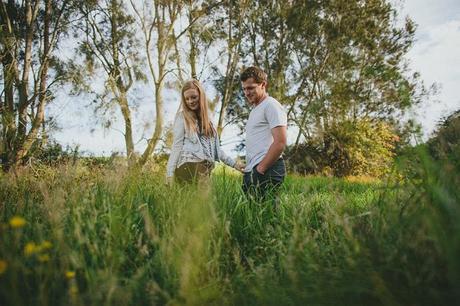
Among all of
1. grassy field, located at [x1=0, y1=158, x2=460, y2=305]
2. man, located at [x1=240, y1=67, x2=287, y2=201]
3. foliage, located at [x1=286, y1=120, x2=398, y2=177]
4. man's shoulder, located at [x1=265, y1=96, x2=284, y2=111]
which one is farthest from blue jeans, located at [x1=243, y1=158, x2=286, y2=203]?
foliage, located at [x1=286, y1=120, x2=398, y2=177]

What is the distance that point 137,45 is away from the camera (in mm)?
18094

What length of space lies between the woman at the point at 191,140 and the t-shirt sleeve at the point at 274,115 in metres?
0.80

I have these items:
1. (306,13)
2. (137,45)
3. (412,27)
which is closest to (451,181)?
(137,45)

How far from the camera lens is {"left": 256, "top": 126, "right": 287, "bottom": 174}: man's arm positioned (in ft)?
12.3

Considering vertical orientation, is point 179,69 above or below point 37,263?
above

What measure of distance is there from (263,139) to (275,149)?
31 centimetres

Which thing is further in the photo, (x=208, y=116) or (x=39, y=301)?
(x=208, y=116)

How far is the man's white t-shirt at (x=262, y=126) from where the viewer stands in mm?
3869

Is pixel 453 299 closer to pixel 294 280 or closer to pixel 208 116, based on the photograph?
pixel 294 280

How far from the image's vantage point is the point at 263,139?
404 cm

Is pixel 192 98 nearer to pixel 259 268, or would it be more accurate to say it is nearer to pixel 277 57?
pixel 259 268

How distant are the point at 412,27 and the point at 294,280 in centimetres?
2550

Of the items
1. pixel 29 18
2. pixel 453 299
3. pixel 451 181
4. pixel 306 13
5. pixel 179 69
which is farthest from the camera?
pixel 306 13

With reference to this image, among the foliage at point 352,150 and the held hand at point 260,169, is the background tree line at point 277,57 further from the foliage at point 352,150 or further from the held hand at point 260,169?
the held hand at point 260,169
